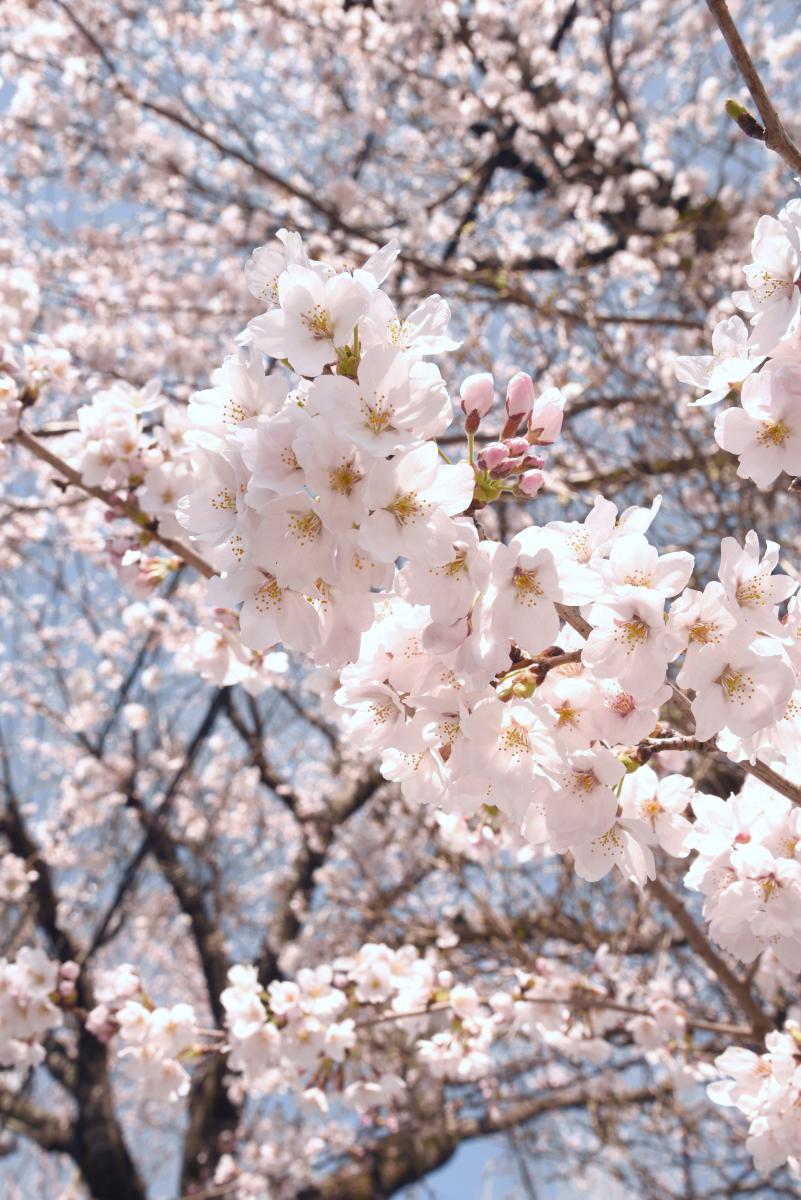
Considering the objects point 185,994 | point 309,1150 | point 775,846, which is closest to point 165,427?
point 775,846

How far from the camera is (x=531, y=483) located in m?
1.13

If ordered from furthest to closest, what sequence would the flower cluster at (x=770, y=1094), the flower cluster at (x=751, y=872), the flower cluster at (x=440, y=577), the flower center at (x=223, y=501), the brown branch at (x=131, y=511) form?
1. the brown branch at (x=131, y=511)
2. the flower cluster at (x=770, y=1094)
3. the flower cluster at (x=751, y=872)
4. the flower center at (x=223, y=501)
5. the flower cluster at (x=440, y=577)

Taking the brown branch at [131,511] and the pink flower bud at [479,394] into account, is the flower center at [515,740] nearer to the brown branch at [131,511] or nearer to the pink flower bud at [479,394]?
the pink flower bud at [479,394]

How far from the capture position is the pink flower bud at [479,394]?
1234 millimetres

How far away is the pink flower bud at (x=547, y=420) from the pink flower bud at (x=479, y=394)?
0.23 ft

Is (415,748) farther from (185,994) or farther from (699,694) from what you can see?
(185,994)

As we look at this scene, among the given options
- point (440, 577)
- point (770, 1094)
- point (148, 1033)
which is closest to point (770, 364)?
point (440, 577)

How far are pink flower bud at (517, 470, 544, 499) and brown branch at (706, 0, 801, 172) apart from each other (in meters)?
0.57

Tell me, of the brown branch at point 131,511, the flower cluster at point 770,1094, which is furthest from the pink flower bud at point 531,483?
the flower cluster at point 770,1094

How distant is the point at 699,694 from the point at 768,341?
48cm

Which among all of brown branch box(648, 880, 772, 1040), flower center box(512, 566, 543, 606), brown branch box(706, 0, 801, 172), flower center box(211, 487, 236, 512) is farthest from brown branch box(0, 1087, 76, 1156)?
brown branch box(706, 0, 801, 172)

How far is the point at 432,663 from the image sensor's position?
3.92 ft

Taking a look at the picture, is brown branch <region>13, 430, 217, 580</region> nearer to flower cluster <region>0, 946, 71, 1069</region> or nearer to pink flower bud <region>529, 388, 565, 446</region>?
pink flower bud <region>529, 388, 565, 446</region>

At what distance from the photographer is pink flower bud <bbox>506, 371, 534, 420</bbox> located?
1223 millimetres
